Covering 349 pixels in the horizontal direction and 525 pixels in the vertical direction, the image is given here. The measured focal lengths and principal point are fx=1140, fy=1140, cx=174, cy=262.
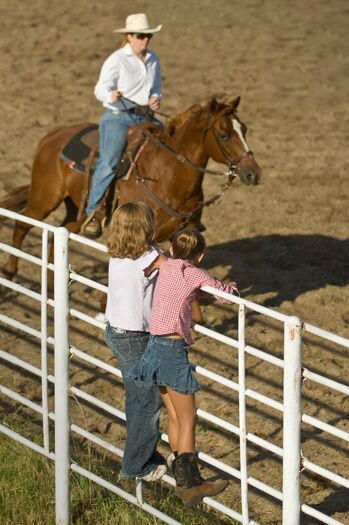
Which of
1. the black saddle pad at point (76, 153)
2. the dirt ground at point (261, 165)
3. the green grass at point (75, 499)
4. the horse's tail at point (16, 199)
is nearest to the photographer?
the green grass at point (75, 499)

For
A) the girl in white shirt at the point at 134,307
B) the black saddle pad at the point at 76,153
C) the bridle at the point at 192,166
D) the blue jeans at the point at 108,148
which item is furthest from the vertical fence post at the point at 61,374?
the black saddle pad at the point at 76,153

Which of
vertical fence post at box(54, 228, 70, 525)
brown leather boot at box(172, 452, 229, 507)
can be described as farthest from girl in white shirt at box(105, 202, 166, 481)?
vertical fence post at box(54, 228, 70, 525)

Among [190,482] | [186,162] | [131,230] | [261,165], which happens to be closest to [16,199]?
[186,162]

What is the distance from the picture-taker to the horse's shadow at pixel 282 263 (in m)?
10.6

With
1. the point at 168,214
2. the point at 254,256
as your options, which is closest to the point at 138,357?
the point at 168,214

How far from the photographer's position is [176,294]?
5.41 metres

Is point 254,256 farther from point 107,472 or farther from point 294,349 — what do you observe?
point 294,349

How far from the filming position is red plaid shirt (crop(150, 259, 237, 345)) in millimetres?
5398

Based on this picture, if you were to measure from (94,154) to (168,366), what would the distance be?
494 cm

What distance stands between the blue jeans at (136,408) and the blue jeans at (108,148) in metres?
4.25

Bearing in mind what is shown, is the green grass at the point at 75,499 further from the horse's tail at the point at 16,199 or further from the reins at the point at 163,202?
the horse's tail at the point at 16,199

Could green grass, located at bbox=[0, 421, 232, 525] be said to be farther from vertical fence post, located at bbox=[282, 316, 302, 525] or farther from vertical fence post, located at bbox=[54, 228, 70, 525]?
vertical fence post, located at bbox=[282, 316, 302, 525]

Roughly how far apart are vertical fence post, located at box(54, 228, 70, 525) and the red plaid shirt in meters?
0.70

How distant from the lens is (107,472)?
6734 millimetres
